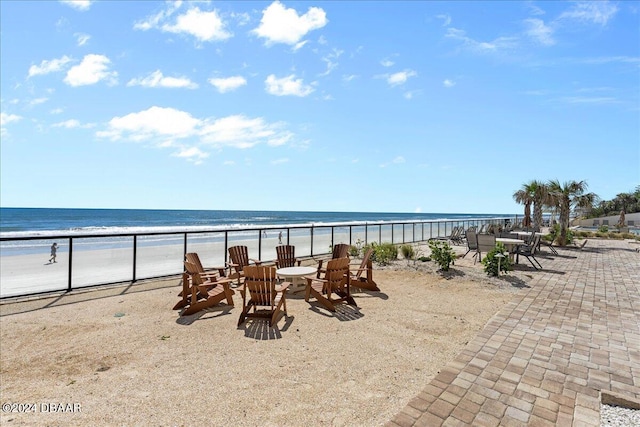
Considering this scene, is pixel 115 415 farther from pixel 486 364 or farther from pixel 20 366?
pixel 486 364

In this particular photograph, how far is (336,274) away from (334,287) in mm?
221

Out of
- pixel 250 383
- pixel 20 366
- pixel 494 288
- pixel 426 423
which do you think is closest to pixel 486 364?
pixel 426 423

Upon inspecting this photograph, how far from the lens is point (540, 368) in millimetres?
3105

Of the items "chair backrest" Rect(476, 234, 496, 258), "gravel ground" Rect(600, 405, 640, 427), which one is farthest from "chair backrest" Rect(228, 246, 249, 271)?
"chair backrest" Rect(476, 234, 496, 258)

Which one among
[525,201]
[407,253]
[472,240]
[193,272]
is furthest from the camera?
[525,201]

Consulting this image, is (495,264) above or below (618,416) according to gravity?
above

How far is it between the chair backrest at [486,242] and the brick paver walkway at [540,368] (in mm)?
3128

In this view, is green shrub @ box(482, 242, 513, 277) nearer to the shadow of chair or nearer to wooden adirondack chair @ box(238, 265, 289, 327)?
→ the shadow of chair

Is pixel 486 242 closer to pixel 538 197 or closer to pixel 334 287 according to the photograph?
pixel 334 287

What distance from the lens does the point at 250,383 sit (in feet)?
9.63

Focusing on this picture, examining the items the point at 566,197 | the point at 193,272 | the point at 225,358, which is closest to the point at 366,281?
the point at 193,272

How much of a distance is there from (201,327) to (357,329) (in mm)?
2026

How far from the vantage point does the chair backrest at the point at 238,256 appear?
22.5 feet

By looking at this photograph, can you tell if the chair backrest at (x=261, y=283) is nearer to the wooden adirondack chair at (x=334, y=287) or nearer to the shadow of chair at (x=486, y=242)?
the wooden adirondack chair at (x=334, y=287)
